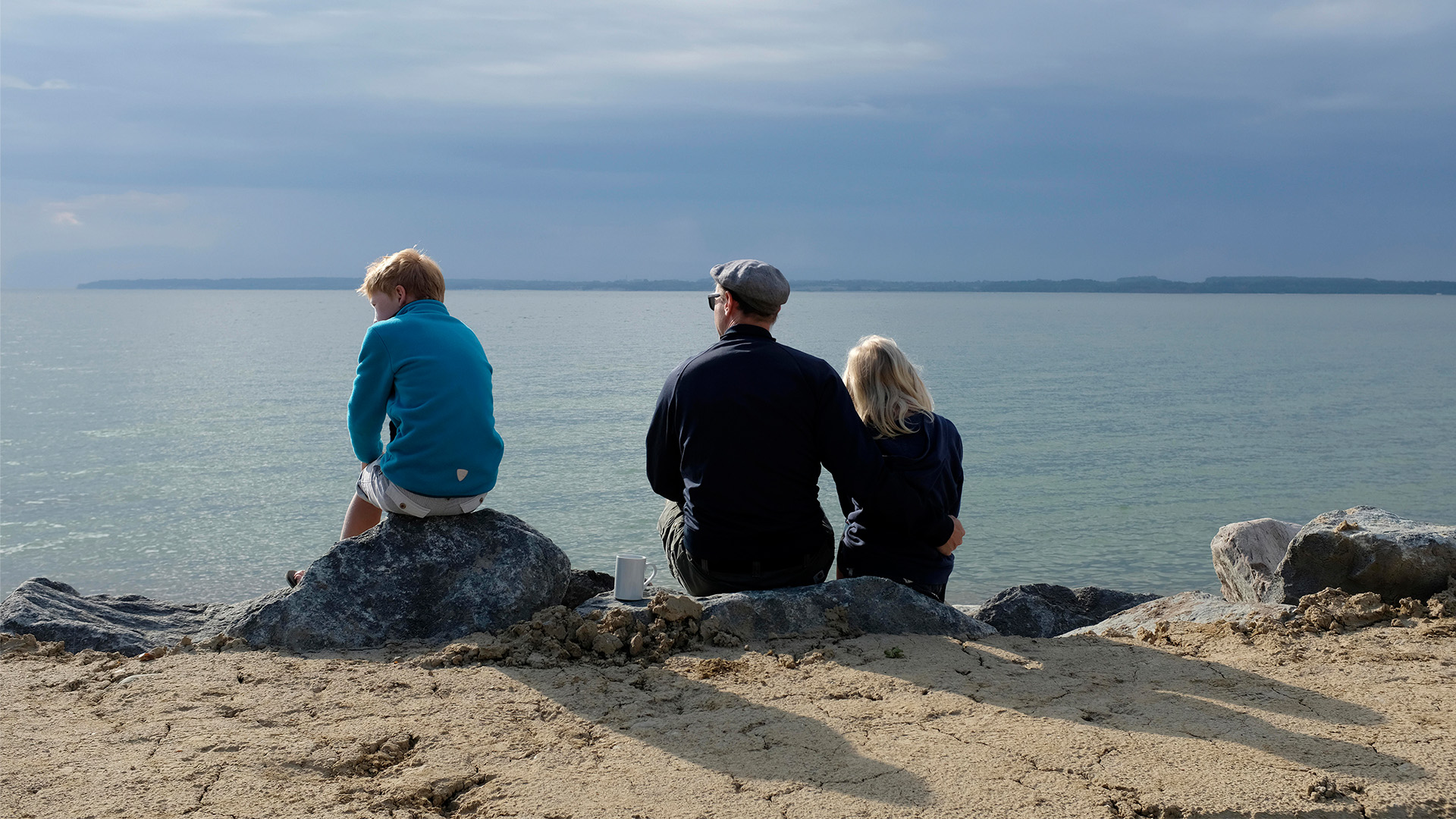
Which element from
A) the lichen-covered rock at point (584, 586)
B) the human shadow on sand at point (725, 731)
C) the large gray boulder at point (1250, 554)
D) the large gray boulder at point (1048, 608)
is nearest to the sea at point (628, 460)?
the large gray boulder at point (1048, 608)

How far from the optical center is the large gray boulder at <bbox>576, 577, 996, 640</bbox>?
17.0 ft

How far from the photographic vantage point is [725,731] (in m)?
4.00

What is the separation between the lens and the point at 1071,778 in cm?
349

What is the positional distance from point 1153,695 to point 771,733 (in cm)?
165

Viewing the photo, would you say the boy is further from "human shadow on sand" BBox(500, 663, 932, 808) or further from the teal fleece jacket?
"human shadow on sand" BBox(500, 663, 932, 808)

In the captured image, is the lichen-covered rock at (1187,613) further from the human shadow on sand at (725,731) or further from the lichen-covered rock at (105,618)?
the lichen-covered rock at (105,618)

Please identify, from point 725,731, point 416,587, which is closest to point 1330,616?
point 725,731

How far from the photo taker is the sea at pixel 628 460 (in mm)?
11773

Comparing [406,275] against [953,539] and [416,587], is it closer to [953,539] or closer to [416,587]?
[416,587]

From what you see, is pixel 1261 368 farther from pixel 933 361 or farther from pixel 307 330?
pixel 307 330

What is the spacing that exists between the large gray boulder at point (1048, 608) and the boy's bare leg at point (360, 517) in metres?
3.94

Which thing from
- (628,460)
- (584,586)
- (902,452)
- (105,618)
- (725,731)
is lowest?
(628,460)

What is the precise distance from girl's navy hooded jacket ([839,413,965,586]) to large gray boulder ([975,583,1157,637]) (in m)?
1.38

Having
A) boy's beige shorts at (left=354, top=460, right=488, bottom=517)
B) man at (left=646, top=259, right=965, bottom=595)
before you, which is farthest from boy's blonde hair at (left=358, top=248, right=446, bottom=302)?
man at (left=646, top=259, right=965, bottom=595)
